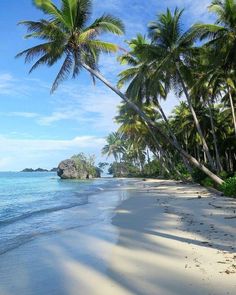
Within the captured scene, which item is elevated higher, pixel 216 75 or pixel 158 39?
pixel 158 39

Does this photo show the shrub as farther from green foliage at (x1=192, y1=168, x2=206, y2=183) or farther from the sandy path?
the sandy path

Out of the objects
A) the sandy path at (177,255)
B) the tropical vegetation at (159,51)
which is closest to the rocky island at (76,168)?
the tropical vegetation at (159,51)

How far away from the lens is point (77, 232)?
1208 cm

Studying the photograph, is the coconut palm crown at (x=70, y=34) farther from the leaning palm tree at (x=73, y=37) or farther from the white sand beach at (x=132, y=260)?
the white sand beach at (x=132, y=260)

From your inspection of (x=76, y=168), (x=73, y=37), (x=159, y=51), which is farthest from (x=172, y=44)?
(x=76, y=168)

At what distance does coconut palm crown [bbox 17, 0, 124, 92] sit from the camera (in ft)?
67.7

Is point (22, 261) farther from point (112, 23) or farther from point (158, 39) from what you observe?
point (158, 39)

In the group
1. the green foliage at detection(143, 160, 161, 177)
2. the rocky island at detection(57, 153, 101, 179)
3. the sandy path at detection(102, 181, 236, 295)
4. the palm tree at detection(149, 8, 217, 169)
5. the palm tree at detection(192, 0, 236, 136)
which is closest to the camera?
the sandy path at detection(102, 181, 236, 295)

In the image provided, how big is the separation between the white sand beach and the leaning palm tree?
11.0 metres

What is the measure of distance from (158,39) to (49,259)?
1950 cm

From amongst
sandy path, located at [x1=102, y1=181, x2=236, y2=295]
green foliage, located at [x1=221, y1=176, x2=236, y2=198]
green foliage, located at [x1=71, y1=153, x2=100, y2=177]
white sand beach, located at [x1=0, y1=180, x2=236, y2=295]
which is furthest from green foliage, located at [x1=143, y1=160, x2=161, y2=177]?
white sand beach, located at [x1=0, y1=180, x2=236, y2=295]

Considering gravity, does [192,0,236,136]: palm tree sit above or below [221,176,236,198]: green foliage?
above

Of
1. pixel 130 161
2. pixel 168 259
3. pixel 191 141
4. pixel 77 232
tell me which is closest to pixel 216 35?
pixel 77 232

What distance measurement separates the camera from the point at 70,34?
2100 centimetres
